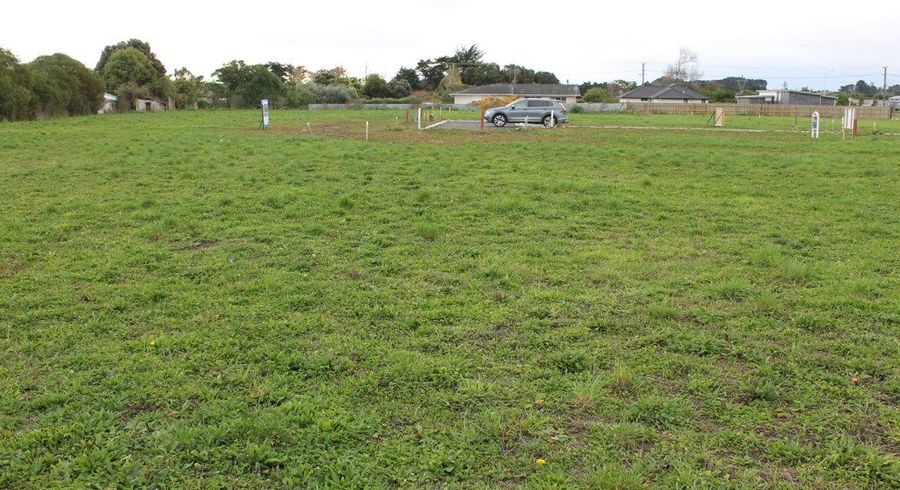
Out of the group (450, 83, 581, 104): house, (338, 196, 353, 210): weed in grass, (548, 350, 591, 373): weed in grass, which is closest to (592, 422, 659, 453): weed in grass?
(548, 350, 591, 373): weed in grass

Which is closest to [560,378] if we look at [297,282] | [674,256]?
[297,282]

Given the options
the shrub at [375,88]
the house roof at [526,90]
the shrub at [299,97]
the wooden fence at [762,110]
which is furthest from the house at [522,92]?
the wooden fence at [762,110]

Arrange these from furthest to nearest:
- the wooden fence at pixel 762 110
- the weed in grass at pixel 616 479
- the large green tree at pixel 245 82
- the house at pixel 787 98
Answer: the house at pixel 787 98 < the large green tree at pixel 245 82 < the wooden fence at pixel 762 110 < the weed in grass at pixel 616 479

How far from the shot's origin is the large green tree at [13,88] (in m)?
31.3

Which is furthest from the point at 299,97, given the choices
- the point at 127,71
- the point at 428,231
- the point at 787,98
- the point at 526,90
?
the point at 787,98

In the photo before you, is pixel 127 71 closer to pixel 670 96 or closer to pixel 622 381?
pixel 670 96

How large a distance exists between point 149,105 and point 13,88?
27040 millimetres

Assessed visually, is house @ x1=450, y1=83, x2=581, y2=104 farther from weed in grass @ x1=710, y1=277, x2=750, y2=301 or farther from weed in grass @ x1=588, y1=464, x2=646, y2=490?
weed in grass @ x1=588, y1=464, x2=646, y2=490

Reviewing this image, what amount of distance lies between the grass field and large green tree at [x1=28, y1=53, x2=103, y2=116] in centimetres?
3123

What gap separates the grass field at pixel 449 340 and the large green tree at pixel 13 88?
26.6 metres

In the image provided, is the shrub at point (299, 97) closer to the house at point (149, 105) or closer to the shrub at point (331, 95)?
the shrub at point (331, 95)

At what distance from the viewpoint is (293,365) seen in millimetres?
4074

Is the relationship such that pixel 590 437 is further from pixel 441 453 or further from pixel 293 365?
pixel 293 365

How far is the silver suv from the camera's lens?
28.7 meters
